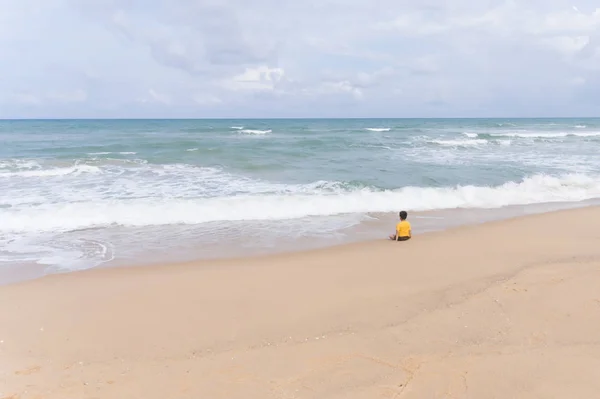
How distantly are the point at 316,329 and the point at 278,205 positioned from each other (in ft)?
20.6

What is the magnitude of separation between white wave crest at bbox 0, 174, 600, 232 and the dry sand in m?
3.15

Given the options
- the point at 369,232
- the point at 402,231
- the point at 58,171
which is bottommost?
the point at 369,232

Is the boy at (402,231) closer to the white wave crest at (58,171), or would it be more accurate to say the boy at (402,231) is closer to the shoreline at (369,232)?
the shoreline at (369,232)

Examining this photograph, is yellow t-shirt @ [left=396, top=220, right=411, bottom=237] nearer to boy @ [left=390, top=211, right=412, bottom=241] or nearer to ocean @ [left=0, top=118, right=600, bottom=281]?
boy @ [left=390, top=211, right=412, bottom=241]

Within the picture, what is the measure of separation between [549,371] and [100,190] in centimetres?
1208

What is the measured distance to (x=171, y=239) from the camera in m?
8.02

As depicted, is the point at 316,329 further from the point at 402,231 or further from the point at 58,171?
the point at 58,171

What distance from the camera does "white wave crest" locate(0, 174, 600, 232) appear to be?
9.18m

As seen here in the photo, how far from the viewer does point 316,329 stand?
439 cm

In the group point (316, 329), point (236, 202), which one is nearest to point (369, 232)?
point (236, 202)

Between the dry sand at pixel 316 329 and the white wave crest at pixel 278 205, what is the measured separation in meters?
3.15

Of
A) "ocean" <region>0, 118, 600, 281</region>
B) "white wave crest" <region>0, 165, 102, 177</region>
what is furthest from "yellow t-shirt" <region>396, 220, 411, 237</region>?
"white wave crest" <region>0, 165, 102, 177</region>

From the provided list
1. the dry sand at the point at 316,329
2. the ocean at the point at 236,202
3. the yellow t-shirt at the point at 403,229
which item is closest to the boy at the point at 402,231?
the yellow t-shirt at the point at 403,229

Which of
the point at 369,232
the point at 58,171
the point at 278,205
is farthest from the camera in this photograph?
the point at 58,171
